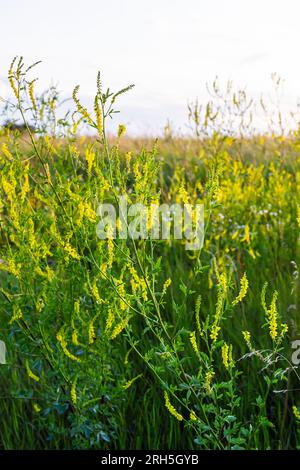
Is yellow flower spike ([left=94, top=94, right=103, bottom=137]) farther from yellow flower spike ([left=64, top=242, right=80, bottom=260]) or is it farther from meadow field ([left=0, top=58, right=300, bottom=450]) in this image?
yellow flower spike ([left=64, top=242, right=80, bottom=260])

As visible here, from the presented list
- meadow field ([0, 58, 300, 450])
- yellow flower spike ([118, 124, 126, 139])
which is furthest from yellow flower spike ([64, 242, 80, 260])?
yellow flower spike ([118, 124, 126, 139])

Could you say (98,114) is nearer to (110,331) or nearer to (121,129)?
(121,129)

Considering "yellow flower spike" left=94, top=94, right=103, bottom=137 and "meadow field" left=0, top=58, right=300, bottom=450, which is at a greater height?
"yellow flower spike" left=94, top=94, right=103, bottom=137

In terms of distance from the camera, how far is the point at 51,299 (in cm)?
282

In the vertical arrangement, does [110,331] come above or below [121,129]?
below

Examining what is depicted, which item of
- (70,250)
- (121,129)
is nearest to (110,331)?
(70,250)

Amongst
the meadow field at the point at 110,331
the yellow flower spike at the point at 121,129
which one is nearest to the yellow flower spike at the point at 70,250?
the meadow field at the point at 110,331

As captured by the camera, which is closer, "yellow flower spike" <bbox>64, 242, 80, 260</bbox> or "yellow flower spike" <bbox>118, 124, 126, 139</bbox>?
"yellow flower spike" <bbox>118, 124, 126, 139</bbox>

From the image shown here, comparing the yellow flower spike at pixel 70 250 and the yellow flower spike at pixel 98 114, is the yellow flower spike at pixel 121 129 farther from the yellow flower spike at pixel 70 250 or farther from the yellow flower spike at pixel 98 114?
the yellow flower spike at pixel 70 250

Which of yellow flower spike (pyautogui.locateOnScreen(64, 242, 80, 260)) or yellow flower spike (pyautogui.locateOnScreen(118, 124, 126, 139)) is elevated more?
yellow flower spike (pyautogui.locateOnScreen(118, 124, 126, 139))

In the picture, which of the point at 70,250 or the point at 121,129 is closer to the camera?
the point at 121,129

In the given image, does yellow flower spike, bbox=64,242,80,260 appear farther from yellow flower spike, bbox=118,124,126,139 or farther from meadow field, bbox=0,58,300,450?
yellow flower spike, bbox=118,124,126,139

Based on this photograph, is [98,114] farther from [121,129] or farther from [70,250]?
[70,250]
